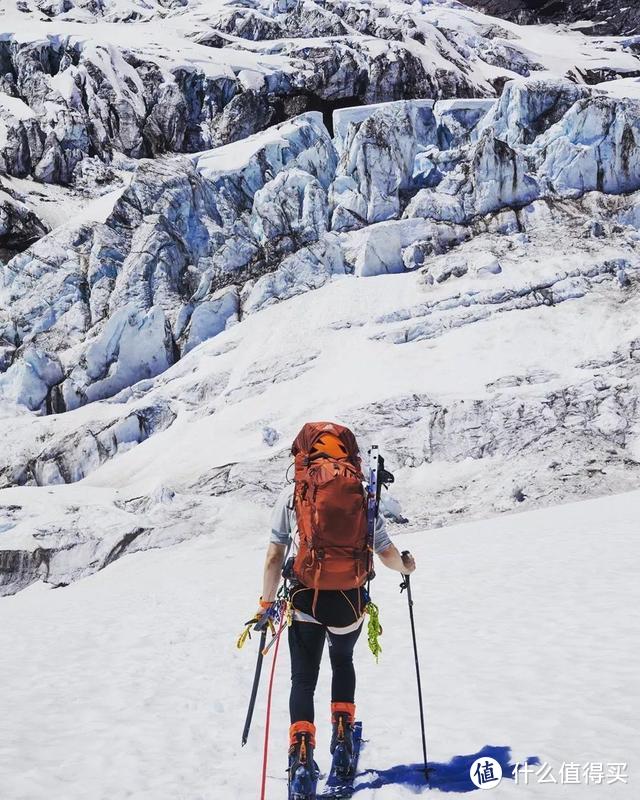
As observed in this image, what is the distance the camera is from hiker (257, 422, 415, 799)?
360 centimetres

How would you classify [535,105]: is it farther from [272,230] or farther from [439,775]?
[439,775]

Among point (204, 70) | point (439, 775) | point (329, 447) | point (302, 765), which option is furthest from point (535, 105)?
point (302, 765)

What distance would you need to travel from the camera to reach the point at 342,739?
3752 millimetres

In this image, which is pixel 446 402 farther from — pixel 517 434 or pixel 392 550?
pixel 392 550

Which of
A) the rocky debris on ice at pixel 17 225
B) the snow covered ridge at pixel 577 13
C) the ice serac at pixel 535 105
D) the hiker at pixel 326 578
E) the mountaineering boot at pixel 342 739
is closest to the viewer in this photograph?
the hiker at pixel 326 578

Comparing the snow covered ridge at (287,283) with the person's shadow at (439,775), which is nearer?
→ the person's shadow at (439,775)

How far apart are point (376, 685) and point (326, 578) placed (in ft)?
8.92

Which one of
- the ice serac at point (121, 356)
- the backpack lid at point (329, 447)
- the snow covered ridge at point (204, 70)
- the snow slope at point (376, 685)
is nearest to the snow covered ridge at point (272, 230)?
the ice serac at point (121, 356)

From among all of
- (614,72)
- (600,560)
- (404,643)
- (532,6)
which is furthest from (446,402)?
(532,6)

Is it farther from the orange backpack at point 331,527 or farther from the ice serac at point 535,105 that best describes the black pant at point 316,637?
the ice serac at point 535,105

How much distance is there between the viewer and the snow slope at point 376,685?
13.7 ft

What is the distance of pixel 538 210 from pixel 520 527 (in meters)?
38.0

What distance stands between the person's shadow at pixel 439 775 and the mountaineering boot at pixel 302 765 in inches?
21.0

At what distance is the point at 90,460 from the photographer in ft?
119
